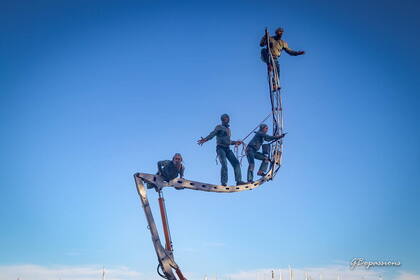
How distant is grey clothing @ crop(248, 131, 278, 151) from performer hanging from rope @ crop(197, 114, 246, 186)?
0.56 metres

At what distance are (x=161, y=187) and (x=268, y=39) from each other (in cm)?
638

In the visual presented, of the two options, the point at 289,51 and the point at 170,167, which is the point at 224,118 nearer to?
the point at 170,167

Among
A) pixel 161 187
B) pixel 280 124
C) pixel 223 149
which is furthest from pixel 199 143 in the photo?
pixel 280 124

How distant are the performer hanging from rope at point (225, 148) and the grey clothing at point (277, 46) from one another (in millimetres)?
2892

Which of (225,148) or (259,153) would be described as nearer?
(225,148)

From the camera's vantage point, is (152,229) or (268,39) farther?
(268,39)

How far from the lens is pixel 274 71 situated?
13.7m

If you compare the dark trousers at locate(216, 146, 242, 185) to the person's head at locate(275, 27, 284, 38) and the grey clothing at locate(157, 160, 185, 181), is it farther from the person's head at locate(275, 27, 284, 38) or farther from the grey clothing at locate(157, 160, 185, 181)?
the person's head at locate(275, 27, 284, 38)

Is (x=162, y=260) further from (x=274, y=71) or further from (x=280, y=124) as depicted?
(x=274, y=71)

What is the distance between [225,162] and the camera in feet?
42.4

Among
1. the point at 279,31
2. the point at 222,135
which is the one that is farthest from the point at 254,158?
the point at 279,31

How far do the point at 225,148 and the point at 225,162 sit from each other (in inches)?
18.5

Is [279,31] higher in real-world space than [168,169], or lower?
higher

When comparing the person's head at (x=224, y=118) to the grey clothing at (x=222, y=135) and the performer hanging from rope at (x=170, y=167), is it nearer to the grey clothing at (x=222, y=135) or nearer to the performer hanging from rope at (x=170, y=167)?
the grey clothing at (x=222, y=135)
